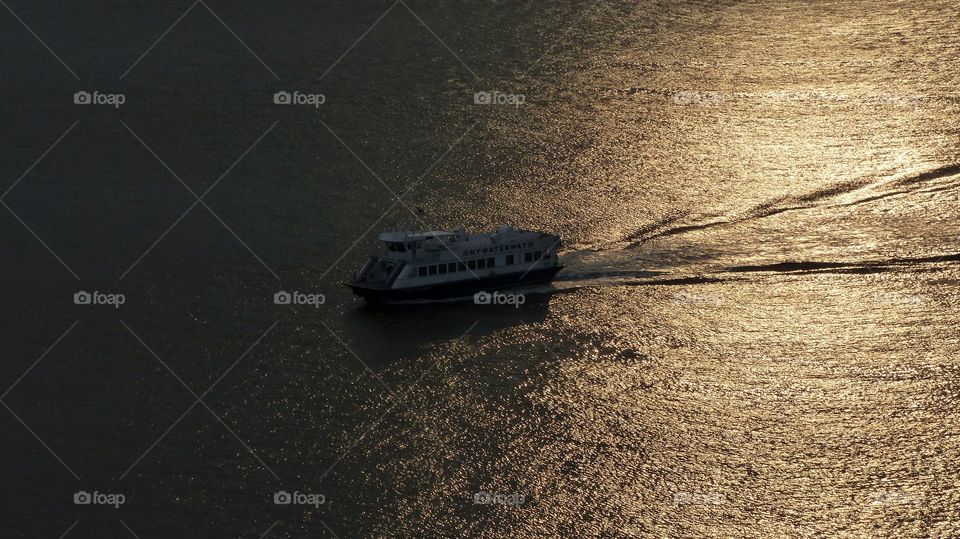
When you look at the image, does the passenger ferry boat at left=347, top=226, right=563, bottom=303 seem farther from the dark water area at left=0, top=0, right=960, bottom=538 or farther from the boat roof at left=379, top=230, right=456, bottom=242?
the dark water area at left=0, top=0, right=960, bottom=538

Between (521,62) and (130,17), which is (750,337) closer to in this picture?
(521,62)

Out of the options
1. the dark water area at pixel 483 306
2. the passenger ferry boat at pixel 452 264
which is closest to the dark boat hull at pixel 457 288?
the passenger ferry boat at pixel 452 264

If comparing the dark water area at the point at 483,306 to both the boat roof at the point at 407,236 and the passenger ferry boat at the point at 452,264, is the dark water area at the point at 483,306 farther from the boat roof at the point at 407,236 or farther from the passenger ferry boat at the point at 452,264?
the boat roof at the point at 407,236

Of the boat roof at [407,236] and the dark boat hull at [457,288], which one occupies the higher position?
the boat roof at [407,236]

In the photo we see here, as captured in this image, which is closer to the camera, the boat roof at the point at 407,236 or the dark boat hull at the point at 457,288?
the dark boat hull at the point at 457,288

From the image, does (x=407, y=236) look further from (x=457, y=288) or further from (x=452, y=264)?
(x=457, y=288)

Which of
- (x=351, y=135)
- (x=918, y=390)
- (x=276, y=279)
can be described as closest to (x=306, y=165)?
(x=351, y=135)
